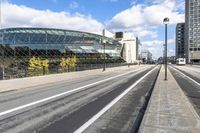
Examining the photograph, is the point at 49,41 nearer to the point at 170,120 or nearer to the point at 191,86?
the point at 191,86

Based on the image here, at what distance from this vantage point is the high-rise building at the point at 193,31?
18262cm

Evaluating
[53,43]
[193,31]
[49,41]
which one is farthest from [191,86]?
[193,31]

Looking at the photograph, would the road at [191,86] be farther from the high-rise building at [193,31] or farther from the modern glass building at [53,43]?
the high-rise building at [193,31]

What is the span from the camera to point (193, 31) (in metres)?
185

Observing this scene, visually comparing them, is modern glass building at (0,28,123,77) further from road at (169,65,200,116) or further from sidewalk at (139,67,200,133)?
sidewalk at (139,67,200,133)

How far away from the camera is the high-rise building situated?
599 ft

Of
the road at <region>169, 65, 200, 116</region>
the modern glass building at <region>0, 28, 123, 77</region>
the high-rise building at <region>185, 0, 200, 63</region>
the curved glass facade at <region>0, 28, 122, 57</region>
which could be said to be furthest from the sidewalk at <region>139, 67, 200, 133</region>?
the high-rise building at <region>185, 0, 200, 63</region>

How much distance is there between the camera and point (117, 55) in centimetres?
17075

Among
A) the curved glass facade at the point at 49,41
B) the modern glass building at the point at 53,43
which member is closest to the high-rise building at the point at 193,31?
the curved glass facade at the point at 49,41

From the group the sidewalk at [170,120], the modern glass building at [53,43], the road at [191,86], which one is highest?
the modern glass building at [53,43]

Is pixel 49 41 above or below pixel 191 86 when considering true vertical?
above

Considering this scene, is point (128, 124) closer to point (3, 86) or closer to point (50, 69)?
point (3, 86)

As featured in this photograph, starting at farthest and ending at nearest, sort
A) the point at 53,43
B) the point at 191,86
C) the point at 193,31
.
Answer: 1. the point at 193,31
2. the point at 53,43
3. the point at 191,86

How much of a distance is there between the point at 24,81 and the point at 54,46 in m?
93.9
